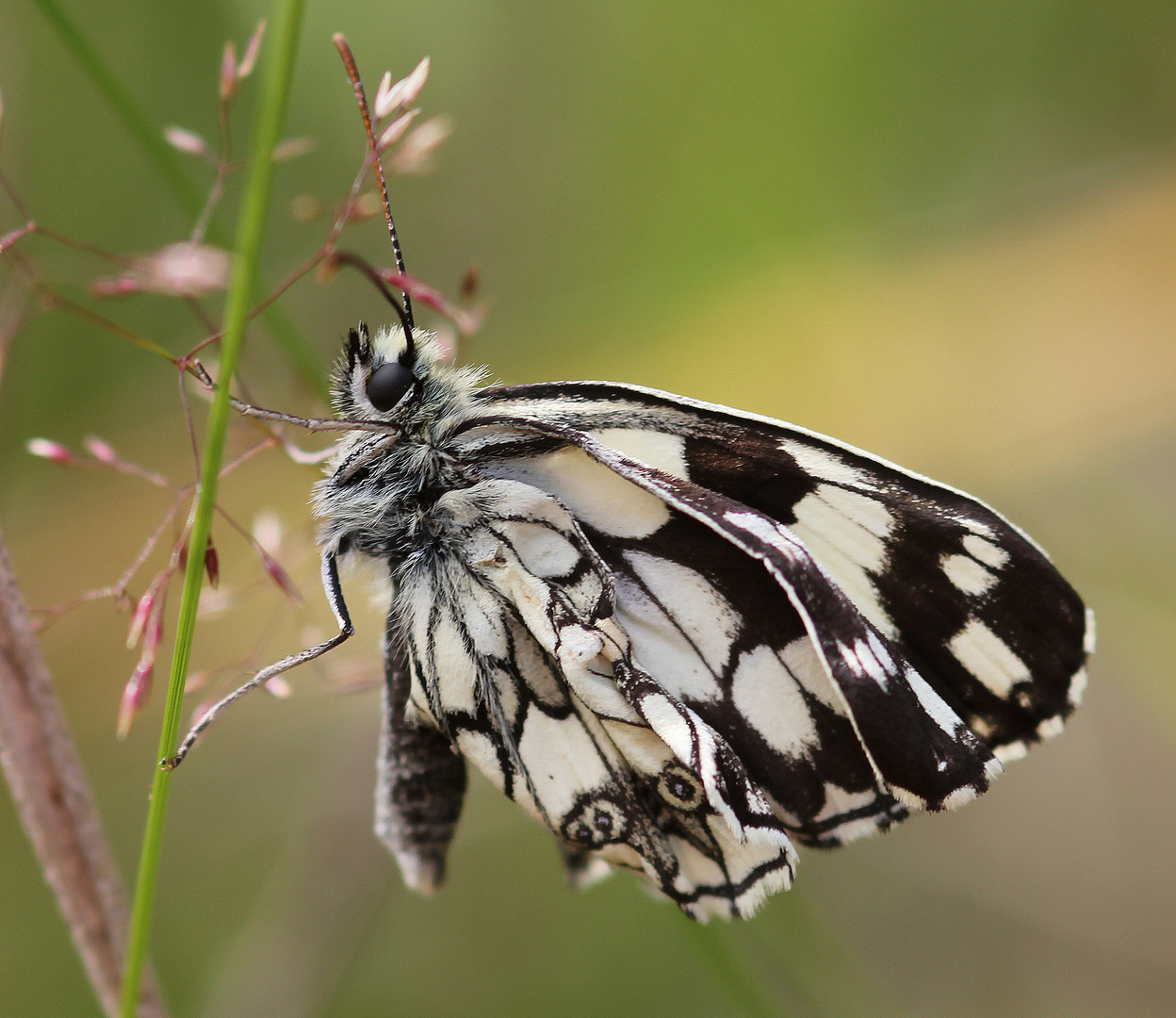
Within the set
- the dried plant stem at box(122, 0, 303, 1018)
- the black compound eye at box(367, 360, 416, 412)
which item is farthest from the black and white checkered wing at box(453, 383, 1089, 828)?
the dried plant stem at box(122, 0, 303, 1018)

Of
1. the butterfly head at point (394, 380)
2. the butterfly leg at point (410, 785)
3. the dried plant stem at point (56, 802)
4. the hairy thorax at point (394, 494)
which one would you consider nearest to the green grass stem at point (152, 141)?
the butterfly head at point (394, 380)

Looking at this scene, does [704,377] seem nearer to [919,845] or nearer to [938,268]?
[938,268]

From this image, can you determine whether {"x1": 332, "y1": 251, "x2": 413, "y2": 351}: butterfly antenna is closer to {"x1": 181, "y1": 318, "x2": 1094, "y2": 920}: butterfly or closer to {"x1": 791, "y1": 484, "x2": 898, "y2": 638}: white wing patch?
{"x1": 181, "y1": 318, "x2": 1094, "y2": 920}: butterfly

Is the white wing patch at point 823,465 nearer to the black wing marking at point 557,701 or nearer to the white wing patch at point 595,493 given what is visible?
the white wing patch at point 595,493

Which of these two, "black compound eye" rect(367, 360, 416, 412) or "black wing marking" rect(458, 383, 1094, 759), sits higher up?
"black compound eye" rect(367, 360, 416, 412)

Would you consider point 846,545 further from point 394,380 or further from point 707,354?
point 707,354

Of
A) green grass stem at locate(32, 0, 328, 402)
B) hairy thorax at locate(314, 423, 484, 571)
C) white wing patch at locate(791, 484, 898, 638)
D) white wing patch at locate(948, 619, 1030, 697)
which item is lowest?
white wing patch at locate(948, 619, 1030, 697)
